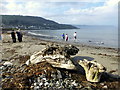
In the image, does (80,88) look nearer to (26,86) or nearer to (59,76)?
(59,76)

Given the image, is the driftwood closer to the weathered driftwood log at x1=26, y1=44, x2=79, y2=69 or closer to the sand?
the weathered driftwood log at x1=26, y1=44, x2=79, y2=69

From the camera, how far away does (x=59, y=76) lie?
20.4ft

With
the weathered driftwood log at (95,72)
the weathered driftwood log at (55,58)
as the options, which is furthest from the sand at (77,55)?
the weathered driftwood log at (95,72)

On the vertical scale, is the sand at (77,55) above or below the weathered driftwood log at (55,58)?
below

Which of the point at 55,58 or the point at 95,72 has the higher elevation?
the point at 55,58

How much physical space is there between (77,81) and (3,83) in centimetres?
336

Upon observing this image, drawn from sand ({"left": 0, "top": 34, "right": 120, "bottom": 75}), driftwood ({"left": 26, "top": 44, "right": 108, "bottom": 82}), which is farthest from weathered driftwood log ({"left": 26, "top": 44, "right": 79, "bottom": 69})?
sand ({"left": 0, "top": 34, "right": 120, "bottom": 75})

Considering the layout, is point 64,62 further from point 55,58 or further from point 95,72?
point 95,72

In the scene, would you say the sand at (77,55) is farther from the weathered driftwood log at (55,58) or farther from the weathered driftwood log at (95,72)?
the weathered driftwood log at (95,72)

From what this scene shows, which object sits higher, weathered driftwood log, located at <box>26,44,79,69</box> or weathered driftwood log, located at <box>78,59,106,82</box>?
weathered driftwood log, located at <box>26,44,79,69</box>

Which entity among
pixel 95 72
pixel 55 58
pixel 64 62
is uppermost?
pixel 55 58

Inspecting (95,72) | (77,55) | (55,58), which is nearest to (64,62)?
(55,58)

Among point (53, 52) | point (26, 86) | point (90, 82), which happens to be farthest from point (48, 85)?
point (53, 52)

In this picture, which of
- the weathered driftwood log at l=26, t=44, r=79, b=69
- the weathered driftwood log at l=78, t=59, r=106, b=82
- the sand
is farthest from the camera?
the sand
